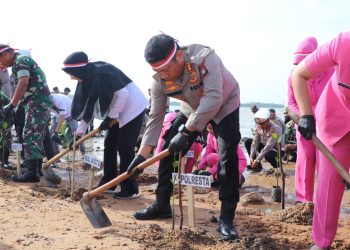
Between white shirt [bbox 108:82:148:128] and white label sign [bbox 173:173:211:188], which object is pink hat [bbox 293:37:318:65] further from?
white label sign [bbox 173:173:211:188]

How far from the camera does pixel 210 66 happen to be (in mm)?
3373

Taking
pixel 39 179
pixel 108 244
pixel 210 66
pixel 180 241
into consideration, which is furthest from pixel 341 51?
pixel 39 179

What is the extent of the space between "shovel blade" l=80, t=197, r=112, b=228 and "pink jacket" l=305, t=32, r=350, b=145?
1938mm

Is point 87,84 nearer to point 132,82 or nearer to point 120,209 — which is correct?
point 132,82

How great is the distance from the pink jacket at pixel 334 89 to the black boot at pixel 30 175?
430 centimetres

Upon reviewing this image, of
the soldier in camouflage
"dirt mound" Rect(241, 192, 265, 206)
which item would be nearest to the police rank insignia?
"dirt mound" Rect(241, 192, 265, 206)

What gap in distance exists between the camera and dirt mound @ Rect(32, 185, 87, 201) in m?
5.09

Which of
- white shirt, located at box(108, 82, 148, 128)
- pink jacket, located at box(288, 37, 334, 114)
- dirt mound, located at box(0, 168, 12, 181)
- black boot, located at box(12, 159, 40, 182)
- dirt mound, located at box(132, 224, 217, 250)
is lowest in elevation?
dirt mound, located at box(0, 168, 12, 181)

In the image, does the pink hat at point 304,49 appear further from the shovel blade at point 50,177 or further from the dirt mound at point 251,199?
the shovel blade at point 50,177

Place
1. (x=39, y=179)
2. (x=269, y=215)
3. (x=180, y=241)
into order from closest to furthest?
(x=180, y=241) → (x=269, y=215) → (x=39, y=179)

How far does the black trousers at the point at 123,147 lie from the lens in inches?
203

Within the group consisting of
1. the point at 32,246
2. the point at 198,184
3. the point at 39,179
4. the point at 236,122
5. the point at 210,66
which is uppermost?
the point at 210,66

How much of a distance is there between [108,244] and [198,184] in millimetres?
839

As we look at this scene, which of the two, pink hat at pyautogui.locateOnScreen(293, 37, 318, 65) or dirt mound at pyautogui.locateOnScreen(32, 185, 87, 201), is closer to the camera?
pink hat at pyautogui.locateOnScreen(293, 37, 318, 65)
